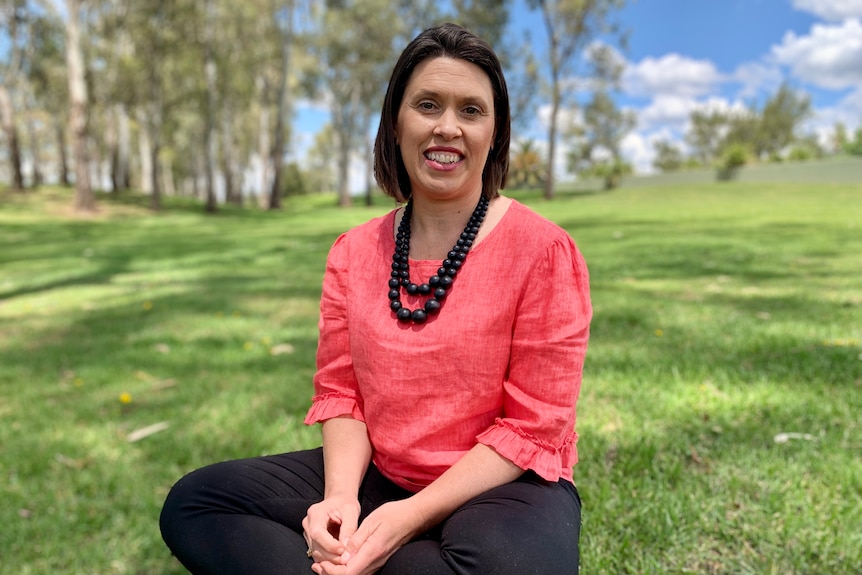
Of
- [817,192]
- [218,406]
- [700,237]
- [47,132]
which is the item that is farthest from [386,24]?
[47,132]

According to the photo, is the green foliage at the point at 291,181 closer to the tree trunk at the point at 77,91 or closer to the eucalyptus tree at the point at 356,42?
the eucalyptus tree at the point at 356,42

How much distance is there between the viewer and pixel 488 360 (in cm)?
166

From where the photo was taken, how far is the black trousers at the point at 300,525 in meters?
1.39

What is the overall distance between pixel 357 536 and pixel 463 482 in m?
0.29

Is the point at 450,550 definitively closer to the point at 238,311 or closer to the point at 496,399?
the point at 496,399

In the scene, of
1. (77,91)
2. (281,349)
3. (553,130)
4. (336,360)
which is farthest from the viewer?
(553,130)

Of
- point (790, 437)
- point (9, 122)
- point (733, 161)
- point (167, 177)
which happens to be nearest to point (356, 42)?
point (9, 122)

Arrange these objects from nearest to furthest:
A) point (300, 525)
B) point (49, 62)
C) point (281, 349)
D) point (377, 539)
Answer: point (377, 539) < point (300, 525) < point (281, 349) < point (49, 62)

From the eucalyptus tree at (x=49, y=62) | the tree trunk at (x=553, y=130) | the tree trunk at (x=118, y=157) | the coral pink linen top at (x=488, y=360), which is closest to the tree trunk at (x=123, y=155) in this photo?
the tree trunk at (x=118, y=157)

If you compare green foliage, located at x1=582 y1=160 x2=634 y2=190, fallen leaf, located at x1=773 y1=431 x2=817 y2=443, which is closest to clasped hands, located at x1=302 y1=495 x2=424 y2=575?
fallen leaf, located at x1=773 y1=431 x2=817 y2=443

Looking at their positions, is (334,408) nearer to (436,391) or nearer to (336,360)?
(336,360)

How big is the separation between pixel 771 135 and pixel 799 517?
58685 mm

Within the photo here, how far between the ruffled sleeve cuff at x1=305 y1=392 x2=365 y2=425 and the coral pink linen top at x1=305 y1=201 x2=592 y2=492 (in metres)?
0.07

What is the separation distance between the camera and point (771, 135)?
172 feet
